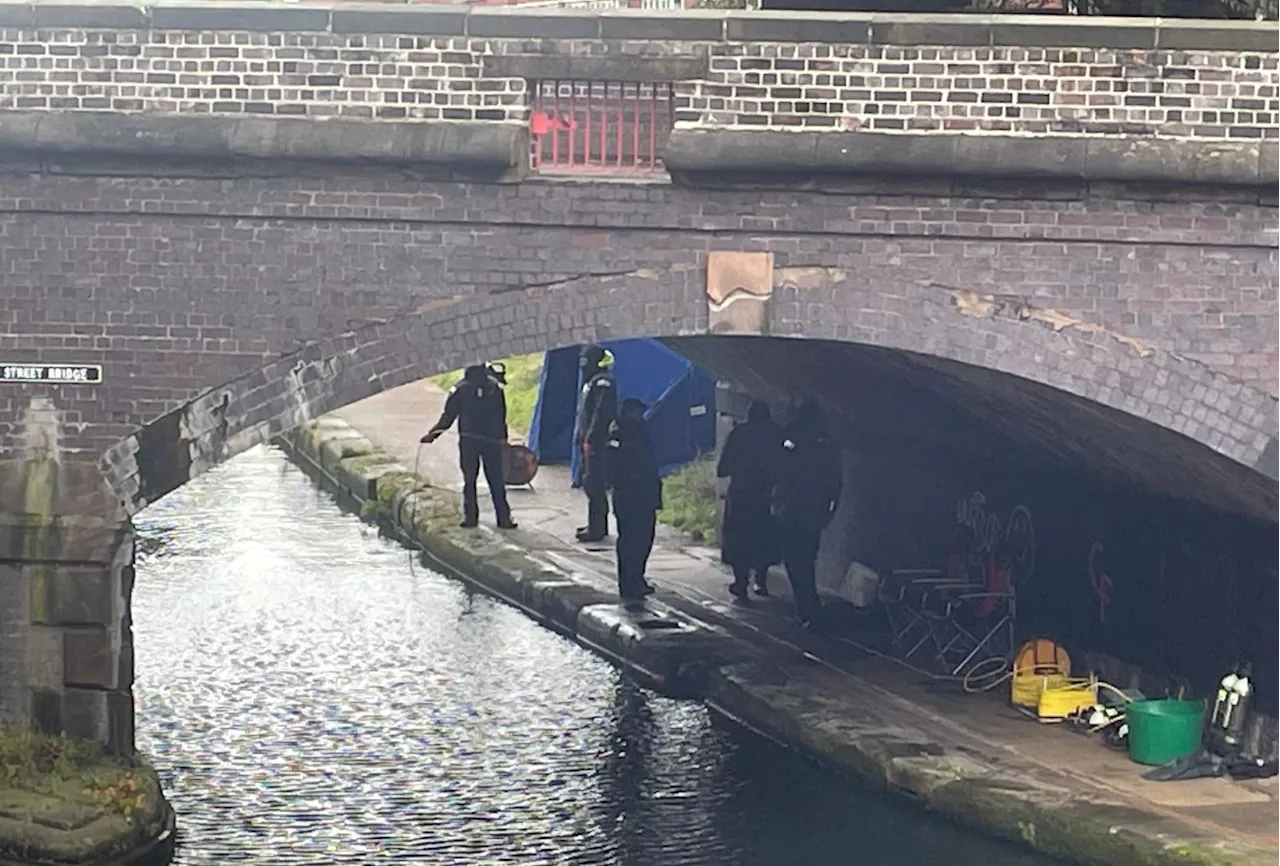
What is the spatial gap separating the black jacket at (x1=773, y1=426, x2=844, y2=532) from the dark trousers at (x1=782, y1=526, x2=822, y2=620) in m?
0.05

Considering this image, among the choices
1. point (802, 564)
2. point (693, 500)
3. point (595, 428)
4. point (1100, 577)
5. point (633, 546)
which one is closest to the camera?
point (1100, 577)

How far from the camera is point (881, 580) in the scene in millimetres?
16297

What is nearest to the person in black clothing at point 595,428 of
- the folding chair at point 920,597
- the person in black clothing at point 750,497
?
the person in black clothing at point 750,497

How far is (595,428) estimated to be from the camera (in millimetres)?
18969

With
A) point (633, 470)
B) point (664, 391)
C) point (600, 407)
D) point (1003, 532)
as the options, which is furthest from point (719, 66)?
point (664, 391)

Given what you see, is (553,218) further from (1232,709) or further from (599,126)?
(1232,709)

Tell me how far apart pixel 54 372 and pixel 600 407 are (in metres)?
8.29

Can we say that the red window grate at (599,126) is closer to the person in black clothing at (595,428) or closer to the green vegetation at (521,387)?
the person in black clothing at (595,428)

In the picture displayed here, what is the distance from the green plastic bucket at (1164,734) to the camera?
11914 millimetres

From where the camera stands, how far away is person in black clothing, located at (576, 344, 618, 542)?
18.9m

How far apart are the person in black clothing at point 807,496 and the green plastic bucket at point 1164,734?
4.16 metres

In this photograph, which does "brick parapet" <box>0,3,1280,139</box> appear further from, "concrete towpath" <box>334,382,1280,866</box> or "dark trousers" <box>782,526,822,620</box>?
"dark trousers" <box>782,526,822,620</box>

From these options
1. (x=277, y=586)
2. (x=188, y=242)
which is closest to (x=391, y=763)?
(x=188, y=242)

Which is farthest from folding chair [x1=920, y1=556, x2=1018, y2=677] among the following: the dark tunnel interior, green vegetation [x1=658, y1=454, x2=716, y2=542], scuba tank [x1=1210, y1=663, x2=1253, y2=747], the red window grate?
green vegetation [x1=658, y1=454, x2=716, y2=542]
